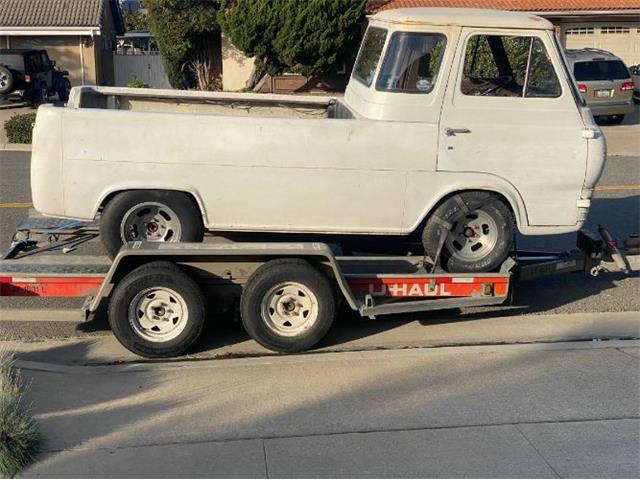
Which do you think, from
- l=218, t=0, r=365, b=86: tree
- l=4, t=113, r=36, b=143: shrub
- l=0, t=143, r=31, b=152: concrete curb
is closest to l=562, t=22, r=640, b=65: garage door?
l=218, t=0, r=365, b=86: tree

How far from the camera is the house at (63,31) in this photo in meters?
32.3

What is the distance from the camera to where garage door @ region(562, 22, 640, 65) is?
29156 millimetres

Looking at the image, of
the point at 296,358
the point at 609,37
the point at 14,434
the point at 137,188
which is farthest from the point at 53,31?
the point at 14,434

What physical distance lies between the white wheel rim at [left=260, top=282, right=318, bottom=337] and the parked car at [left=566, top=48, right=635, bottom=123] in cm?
1740

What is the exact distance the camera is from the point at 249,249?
6215mm

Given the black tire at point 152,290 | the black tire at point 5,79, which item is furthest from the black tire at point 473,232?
the black tire at point 5,79

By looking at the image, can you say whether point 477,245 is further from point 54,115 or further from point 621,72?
point 621,72

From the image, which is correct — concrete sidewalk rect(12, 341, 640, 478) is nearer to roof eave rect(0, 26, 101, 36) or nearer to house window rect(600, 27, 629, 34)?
house window rect(600, 27, 629, 34)

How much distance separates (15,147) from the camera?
18.0m

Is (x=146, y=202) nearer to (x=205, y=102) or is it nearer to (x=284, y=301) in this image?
(x=284, y=301)

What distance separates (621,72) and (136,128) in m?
18.7

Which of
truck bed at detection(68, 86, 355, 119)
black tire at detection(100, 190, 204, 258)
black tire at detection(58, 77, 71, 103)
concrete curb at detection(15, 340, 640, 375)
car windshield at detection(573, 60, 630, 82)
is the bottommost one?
black tire at detection(58, 77, 71, 103)

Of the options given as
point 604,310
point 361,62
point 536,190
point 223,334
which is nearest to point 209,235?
point 223,334

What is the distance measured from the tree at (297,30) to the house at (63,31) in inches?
347
